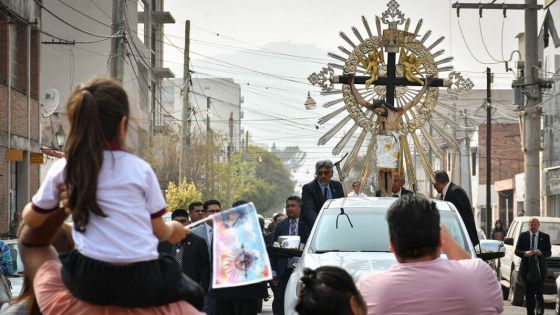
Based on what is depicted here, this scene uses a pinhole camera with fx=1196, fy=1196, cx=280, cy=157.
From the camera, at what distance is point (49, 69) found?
55.4 metres

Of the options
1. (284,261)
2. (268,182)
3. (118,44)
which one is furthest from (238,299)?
(268,182)

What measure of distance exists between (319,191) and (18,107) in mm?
19766

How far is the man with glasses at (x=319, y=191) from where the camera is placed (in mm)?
14367

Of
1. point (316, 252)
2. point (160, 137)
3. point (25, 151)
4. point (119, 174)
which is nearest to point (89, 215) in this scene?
point (119, 174)

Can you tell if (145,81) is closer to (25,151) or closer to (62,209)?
(25,151)

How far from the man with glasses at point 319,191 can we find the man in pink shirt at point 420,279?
9.05m

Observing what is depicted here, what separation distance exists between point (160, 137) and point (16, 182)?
96.9 ft

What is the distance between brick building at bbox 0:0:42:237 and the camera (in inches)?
1227

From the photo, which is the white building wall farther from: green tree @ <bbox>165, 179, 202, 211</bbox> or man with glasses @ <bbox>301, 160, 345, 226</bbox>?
man with glasses @ <bbox>301, 160, 345, 226</bbox>

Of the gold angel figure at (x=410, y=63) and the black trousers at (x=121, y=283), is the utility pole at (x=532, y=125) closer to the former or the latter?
the gold angel figure at (x=410, y=63)

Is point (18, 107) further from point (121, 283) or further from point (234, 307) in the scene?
point (121, 283)

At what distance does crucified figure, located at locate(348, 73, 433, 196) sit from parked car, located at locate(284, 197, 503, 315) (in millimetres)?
3180

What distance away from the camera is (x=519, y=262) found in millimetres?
23625

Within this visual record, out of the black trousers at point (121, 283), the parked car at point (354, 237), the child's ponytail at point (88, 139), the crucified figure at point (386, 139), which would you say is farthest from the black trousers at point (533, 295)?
the child's ponytail at point (88, 139)
